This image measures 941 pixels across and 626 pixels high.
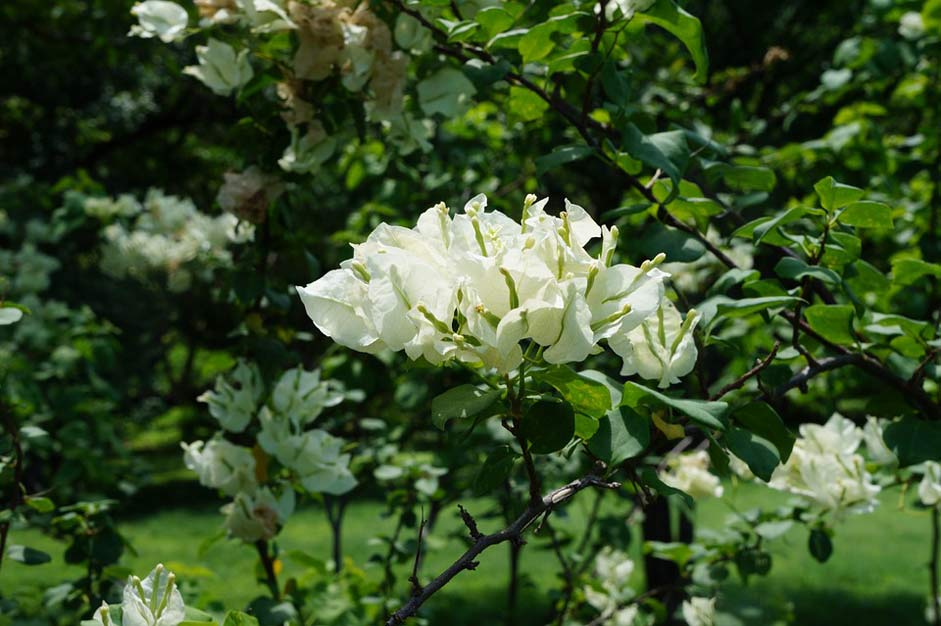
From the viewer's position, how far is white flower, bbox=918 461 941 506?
165 centimetres

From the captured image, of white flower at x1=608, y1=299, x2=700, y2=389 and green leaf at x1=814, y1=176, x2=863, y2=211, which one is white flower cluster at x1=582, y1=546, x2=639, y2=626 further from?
white flower at x1=608, y1=299, x2=700, y2=389

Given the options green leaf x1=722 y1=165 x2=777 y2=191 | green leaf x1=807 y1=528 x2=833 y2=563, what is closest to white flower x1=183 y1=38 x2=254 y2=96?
green leaf x1=722 y1=165 x2=777 y2=191

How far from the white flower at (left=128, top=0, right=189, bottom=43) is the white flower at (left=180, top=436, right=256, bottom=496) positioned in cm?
73

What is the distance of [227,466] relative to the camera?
1697 millimetres

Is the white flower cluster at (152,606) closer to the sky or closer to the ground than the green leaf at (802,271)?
closer to the ground

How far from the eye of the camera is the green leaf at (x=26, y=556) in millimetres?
1579

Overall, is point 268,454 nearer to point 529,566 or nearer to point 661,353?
point 661,353

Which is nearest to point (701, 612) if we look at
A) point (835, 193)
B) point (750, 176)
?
point (750, 176)

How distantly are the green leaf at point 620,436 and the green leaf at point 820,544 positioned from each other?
3.55ft

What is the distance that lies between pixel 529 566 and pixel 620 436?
17.0 ft

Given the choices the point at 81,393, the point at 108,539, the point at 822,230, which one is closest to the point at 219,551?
the point at 81,393

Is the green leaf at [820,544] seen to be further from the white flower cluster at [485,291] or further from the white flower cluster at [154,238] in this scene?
the white flower cluster at [154,238]

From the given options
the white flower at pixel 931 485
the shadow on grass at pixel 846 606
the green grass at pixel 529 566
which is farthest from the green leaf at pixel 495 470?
the shadow on grass at pixel 846 606

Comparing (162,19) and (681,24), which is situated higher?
(681,24)
